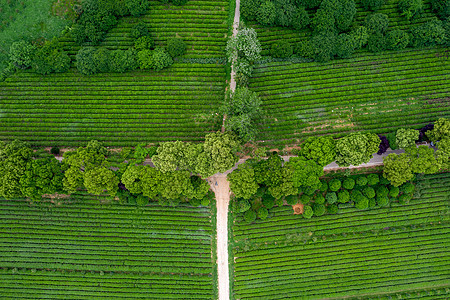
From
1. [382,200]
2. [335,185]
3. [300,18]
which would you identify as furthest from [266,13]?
[382,200]

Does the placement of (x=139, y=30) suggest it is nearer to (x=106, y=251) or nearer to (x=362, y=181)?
(x=106, y=251)

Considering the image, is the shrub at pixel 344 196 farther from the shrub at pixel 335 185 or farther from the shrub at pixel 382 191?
the shrub at pixel 382 191

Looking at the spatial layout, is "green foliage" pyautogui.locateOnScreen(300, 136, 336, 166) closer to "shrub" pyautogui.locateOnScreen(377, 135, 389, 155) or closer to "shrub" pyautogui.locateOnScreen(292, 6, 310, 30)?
"shrub" pyautogui.locateOnScreen(377, 135, 389, 155)

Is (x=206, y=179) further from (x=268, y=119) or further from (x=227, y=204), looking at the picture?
(x=268, y=119)

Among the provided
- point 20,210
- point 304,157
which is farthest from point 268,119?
point 20,210

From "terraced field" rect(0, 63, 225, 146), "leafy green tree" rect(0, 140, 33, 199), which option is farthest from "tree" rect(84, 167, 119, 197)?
"leafy green tree" rect(0, 140, 33, 199)
